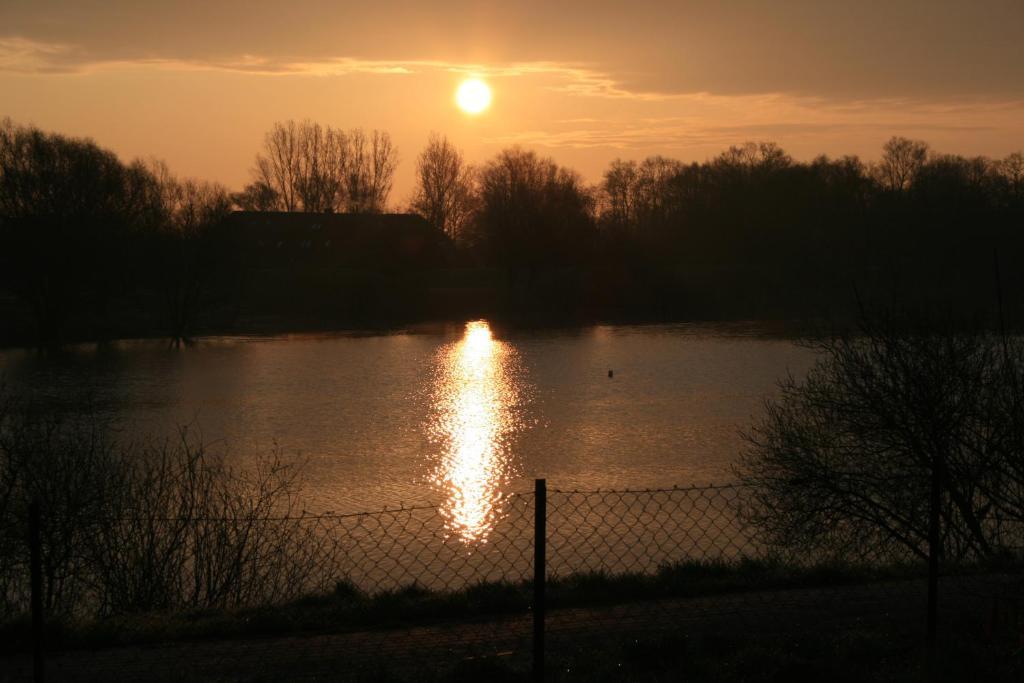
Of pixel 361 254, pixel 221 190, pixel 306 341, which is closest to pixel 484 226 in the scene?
pixel 361 254

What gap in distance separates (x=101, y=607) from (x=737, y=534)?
746cm

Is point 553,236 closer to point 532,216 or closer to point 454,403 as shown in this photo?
point 532,216

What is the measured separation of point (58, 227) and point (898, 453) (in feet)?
120

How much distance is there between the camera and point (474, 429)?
73.1ft

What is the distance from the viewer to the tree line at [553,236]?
132ft

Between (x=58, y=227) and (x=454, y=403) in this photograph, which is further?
(x=58, y=227)

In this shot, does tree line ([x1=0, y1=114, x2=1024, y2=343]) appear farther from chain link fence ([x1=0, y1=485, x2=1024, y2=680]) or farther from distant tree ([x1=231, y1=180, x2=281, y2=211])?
chain link fence ([x1=0, y1=485, x2=1024, y2=680])

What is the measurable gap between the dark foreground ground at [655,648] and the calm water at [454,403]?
7766 millimetres

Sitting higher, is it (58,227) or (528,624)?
(58,227)

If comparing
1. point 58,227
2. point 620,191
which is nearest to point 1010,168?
point 620,191

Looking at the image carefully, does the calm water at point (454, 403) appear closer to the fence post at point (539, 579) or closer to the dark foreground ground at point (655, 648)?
the dark foreground ground at point (655, 648)

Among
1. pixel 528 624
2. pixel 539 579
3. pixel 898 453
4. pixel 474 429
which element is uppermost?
pixel 539 579

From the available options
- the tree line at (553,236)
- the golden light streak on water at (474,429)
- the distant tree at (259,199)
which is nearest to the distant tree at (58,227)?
the tree line at (553,236)

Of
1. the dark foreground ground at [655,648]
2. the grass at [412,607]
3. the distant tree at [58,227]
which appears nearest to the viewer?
the dark foreground ground at [655,648]
